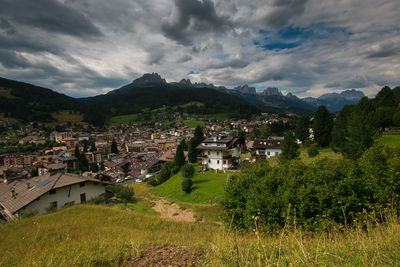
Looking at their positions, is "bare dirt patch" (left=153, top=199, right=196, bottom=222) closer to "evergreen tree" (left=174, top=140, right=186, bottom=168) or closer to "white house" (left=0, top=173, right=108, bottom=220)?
"white house" (left=0, top=173, right=108, bottom=220)

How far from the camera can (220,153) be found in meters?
37.4

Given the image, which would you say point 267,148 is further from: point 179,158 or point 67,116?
point 67,116

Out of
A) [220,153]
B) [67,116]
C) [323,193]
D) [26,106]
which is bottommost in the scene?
[220,153]

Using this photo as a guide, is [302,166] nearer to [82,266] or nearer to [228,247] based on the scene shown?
[228,247]

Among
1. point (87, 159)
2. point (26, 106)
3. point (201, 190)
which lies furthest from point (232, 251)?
point (26, 106)

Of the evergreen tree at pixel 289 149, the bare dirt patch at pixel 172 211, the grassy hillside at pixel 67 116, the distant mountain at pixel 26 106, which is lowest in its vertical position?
the bare dirt patch at pixel 172 211

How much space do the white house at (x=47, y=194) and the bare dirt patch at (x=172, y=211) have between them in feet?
27.2

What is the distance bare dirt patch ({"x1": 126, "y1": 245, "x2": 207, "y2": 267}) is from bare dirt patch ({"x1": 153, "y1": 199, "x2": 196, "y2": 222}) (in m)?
13.1

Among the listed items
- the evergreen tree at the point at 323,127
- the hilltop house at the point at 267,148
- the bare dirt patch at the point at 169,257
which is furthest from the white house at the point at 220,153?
the bare dirt patch at the point at 169,257

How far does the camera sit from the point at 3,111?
159750 mm

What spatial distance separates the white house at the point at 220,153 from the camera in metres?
37.4

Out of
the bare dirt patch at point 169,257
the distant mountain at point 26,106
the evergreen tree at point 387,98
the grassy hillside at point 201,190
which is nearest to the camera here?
the bare dirt patch at point 169,257

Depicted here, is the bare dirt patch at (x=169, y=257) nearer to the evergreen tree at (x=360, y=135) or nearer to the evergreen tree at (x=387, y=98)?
the evergreen tree at (x=360, y=135)

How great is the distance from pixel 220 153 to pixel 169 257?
33.3m
